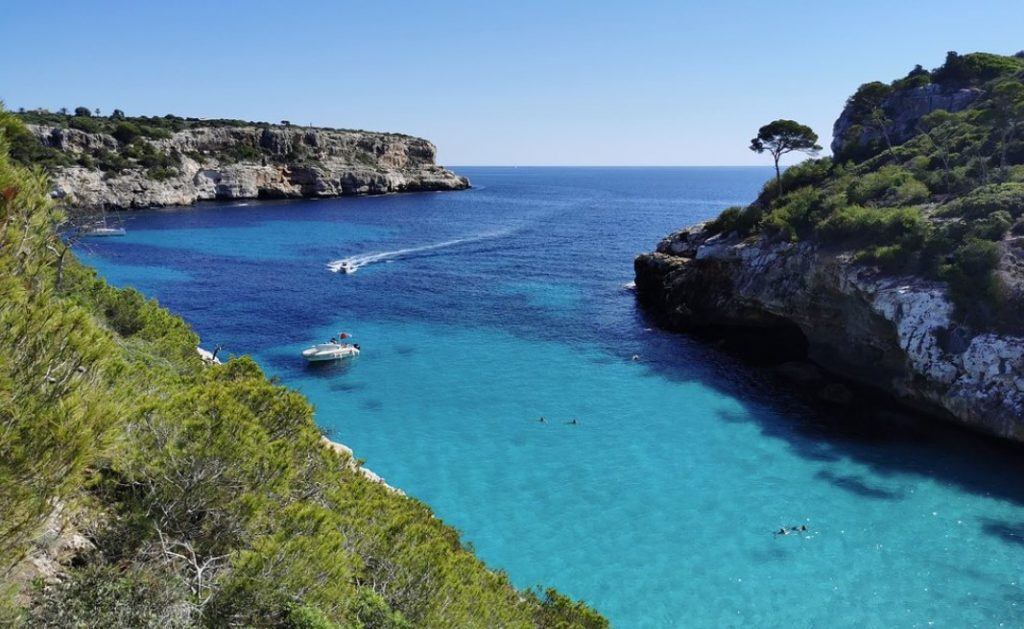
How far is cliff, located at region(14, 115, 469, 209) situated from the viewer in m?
85.4

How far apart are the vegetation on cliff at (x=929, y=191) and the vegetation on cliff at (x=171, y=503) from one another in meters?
24.1

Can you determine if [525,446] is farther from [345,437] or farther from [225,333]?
[225,333]

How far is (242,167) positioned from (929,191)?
99.9 m

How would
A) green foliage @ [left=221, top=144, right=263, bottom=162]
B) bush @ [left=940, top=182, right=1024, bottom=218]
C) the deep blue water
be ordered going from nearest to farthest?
the deep blue water → bush @ [left=940, top=182, right=1024, bottom=218] → green foliage @ [left=221, top=144, right=263, bottom=162]

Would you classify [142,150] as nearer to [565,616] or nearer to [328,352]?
[328,352]

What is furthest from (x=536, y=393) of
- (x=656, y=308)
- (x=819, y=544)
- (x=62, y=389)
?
(x=62, y=389)

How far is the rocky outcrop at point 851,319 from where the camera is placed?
23.5 meters

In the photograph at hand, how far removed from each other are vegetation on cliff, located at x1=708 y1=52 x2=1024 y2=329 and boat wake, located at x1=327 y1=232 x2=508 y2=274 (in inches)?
1203

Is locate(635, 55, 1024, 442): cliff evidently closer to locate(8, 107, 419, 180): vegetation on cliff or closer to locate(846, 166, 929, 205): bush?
locate(846, 166, 929, 205): bush

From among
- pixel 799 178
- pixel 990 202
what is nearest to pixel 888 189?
pixel 990 202

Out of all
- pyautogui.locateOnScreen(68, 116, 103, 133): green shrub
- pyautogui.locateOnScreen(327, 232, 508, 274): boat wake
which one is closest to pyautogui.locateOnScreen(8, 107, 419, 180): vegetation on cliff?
pyautogui.locateOnScreen(68, 116, 103, 133): green shrub

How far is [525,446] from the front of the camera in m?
24.1

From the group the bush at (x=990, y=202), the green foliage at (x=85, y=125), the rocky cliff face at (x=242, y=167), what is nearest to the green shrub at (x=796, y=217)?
the bush at (x=990, y=202)

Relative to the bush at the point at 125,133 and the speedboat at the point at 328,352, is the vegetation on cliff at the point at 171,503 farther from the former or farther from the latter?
the bush at the point at 125,133
